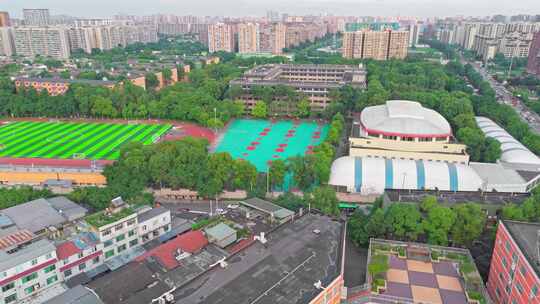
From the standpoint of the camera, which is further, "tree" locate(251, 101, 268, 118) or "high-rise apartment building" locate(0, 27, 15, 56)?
"high-rise apartment building" locate(0, 27, 15, 56)

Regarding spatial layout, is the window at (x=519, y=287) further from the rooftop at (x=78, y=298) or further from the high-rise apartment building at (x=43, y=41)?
the high-rise apartment building at (x=43, y=41)

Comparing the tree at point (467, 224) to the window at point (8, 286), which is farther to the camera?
the tree at point (467, 224)

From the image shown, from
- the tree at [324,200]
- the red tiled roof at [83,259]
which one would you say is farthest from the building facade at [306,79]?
the red tiled roof at [83,259]

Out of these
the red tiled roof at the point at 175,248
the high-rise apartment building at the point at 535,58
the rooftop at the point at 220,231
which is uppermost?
the high-rise apartment building at the point at 535,58

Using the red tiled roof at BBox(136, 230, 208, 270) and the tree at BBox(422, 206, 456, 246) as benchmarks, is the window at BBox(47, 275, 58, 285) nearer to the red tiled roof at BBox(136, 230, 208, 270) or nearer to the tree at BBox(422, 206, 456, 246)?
the red tiled roof at BBox(136, 230, 208, 270)

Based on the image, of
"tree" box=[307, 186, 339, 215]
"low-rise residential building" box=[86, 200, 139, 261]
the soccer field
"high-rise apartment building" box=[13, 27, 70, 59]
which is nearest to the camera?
"low-rise residential building" box=[86, 200, 139, 261]

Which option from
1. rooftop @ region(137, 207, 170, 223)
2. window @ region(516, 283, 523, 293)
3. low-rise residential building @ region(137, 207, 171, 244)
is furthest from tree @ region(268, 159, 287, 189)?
window @ region(516, 283, 523, 293)

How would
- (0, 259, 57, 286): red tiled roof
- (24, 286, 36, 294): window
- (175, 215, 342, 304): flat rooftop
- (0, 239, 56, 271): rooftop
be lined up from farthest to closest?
(24, 286, 36, 294): window
(0, 239, 56, 271): rooftop
(0, 259, 57, 286): red tiled roof
(175, 215, 342, 304): flat rooftop

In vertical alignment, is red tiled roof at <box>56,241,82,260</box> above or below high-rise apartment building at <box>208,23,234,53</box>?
below
